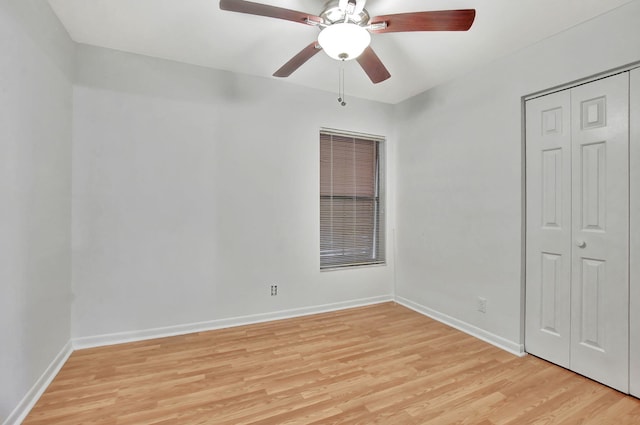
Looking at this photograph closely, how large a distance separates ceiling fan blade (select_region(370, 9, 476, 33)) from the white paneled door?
4.07ft

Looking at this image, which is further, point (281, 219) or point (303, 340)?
point (281, 219)

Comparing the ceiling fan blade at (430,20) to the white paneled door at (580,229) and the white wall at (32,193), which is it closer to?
the white paneled door at (580,229)

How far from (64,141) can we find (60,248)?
2.72 ft

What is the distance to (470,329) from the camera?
115 inches

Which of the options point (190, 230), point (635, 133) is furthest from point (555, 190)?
point (190, 230)

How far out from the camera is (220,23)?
2.22 m

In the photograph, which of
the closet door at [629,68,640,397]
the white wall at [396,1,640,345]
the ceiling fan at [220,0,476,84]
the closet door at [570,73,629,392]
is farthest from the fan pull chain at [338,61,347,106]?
the closet door at [629,68,640,397]

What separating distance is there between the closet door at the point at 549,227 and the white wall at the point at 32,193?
355 centimetres

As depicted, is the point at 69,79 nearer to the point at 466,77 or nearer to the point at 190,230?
the point at 190,230

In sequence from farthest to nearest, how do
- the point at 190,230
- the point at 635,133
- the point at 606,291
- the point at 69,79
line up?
the point at 190,230 < the point at 69,79 < the point at 606,291 < the point at 635,133

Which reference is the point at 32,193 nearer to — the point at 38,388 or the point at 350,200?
the point at 38,388

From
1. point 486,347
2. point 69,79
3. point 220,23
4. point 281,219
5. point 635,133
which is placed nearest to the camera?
point 635,133

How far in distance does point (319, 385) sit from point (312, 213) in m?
1.83

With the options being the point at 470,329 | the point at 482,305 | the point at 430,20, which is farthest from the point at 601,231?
the point at 430,20
